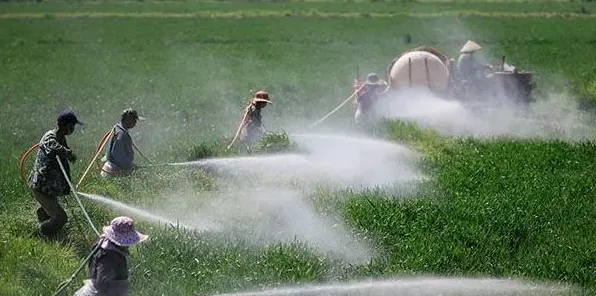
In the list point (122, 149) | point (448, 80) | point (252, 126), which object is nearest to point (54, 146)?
point (122, 149)

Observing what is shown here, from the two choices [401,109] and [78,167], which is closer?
[78,167]

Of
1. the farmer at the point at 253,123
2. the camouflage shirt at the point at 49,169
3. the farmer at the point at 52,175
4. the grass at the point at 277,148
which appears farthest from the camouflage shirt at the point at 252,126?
the camouflage shirt at the point at 49,169

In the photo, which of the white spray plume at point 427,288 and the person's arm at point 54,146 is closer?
the white spray plume at point 427,288

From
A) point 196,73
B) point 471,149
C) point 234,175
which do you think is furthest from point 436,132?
point 196,73

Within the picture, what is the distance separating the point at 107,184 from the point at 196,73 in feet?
55.0

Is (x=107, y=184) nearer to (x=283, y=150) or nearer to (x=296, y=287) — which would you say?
(x=283, y=150)

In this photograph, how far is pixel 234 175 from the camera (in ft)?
40.0

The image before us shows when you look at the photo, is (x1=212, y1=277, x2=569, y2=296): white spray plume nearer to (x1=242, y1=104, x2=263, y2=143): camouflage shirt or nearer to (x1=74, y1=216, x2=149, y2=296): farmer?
(x1=74, y1=216, x2=149, y2=296): farmer

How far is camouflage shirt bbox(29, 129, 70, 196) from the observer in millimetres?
9391

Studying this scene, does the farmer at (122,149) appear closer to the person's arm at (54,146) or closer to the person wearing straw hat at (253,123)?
the person's arm at (54,146)

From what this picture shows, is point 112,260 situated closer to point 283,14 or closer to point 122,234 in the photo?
point 122,234

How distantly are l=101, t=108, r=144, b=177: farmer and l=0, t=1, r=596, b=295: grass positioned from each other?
240 mm

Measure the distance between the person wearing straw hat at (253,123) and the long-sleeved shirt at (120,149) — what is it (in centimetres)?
291

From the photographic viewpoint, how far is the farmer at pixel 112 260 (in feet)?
23.6
